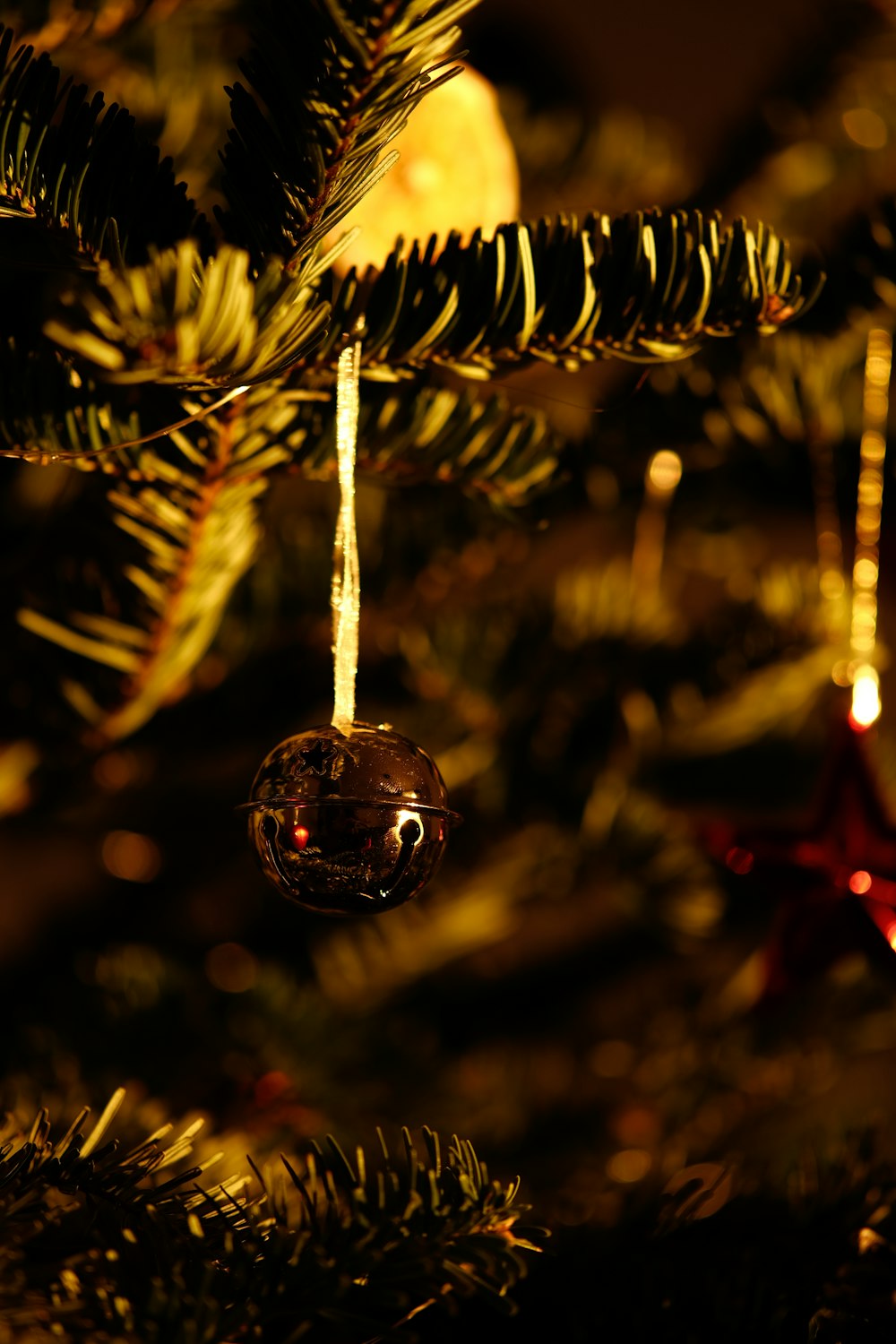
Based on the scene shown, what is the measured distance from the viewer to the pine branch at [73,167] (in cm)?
25

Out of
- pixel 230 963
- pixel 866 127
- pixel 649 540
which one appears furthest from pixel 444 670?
pixel 866 127

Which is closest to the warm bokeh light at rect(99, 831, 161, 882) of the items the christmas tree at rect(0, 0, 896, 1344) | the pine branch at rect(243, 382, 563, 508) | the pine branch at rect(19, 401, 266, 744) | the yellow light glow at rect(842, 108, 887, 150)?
the christmas tree at rect(0, 0, 896, 1344)

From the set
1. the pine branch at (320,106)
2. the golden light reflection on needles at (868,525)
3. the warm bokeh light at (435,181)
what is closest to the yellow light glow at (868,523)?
the golden light reflection on needles at (868,525)

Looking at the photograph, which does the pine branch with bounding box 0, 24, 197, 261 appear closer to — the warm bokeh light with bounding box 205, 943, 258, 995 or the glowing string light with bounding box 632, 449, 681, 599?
the glowing string light with bounding box 632, 449, 681, 599

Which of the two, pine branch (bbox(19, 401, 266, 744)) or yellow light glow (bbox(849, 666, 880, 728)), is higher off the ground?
pine branch (bbox(19, 401, 266, 744))

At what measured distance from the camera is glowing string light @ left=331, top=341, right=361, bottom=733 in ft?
0.98

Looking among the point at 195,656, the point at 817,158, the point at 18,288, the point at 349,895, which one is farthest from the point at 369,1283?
the point at 817,158

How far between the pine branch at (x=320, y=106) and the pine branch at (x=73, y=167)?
2 cm

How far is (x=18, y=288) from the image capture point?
44cm

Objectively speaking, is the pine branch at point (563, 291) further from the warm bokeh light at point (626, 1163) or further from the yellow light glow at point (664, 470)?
the warm bokeh light at point (626, 1163)

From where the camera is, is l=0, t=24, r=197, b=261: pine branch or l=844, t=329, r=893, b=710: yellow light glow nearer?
l=0, t=24, r=197, b=261: pine branch

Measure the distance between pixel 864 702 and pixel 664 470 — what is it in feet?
0.42

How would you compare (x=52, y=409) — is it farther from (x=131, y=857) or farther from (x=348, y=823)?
(x=131, y=857)

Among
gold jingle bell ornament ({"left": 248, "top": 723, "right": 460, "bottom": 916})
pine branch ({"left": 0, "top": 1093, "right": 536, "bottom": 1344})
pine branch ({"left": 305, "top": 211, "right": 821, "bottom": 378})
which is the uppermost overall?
pine branch ({"left": 305, "top": 211, "right": 821, "bottom": 378})
